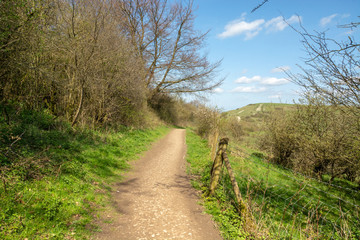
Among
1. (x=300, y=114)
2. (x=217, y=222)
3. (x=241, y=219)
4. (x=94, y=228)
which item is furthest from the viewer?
(x=300, y=114)

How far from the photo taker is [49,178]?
155 inches

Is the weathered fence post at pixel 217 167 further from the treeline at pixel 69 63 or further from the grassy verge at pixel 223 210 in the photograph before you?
the treeline at pixel 69 63

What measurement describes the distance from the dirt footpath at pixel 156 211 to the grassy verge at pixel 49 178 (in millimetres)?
438

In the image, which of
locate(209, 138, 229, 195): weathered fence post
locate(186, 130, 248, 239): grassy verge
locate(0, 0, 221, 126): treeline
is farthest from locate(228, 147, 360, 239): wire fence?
locate(0, 0, 221, 126): treeline

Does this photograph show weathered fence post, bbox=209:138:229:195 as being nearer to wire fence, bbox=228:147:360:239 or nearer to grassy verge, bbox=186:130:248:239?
grassy verge, bbox=186:130:248:239

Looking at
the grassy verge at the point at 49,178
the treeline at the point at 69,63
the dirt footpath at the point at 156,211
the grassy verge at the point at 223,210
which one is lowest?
the dirt footpath at the point at 156,211

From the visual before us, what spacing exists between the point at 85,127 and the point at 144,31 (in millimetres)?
15084

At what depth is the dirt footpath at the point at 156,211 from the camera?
11.7ft

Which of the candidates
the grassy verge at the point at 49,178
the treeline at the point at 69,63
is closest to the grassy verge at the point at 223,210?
the grassy verge at the point at 49,178

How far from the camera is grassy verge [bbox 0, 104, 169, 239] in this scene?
2900mm

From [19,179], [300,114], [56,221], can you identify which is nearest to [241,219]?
[56,221]

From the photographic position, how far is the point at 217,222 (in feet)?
13.6

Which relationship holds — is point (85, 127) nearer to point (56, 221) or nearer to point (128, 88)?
point (128, 88)

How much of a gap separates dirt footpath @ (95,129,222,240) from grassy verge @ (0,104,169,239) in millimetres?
438
